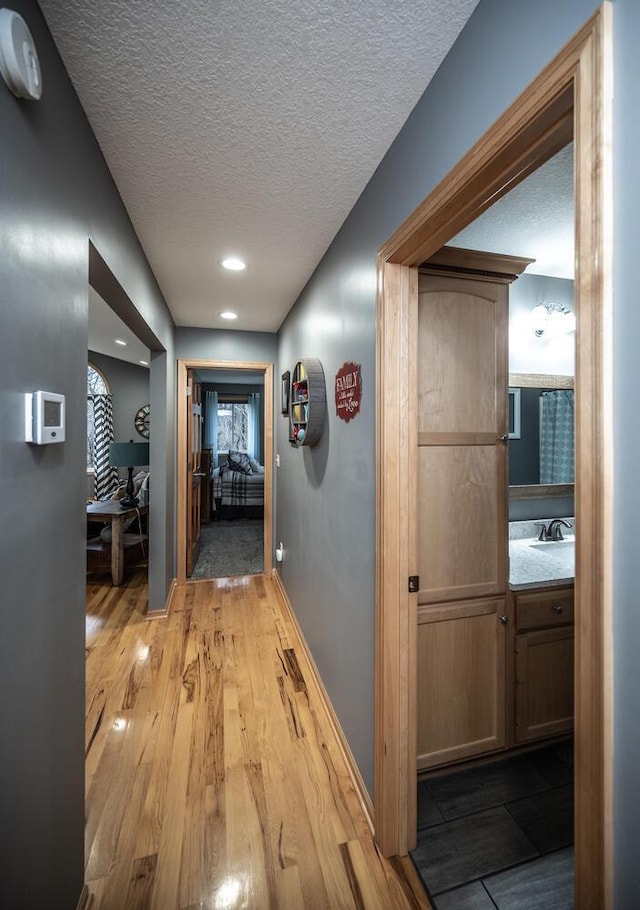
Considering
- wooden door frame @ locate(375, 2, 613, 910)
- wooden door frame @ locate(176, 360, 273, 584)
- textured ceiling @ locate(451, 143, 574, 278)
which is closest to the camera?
wooden door frame @ locate(375, 2, 613, 910)

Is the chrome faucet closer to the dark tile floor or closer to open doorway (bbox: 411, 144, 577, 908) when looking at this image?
open doorway (bbox: 411, 144, 577, 908)

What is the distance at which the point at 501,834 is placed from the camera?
1.46m

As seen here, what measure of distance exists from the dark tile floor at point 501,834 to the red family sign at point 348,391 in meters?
1.64

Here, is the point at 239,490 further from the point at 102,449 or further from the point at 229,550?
the point at 102,449

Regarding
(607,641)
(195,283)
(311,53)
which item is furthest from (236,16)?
(195,283)

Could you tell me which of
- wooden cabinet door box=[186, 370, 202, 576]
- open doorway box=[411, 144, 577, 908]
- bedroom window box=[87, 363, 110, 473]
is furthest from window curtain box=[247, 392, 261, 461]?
open doorway box=[411, 144, 577, 908]

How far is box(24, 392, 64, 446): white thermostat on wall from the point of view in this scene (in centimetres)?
86

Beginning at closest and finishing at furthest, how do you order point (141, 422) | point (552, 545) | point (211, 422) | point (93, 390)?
point (552, 545) < point (93, 390) < point (141, 422) < point (211, 422)

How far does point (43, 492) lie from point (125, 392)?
6423 millimetres

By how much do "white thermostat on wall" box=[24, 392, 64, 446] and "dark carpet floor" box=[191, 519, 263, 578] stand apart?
132 inches

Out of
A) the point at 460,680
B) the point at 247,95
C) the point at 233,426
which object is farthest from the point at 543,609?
the point at 233,426

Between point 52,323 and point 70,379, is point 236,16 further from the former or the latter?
point 70,379

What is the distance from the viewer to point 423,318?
163 cm

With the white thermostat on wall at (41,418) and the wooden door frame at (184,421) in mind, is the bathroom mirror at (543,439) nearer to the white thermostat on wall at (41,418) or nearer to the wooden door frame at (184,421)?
the white thermostat on wall at (41,418)
